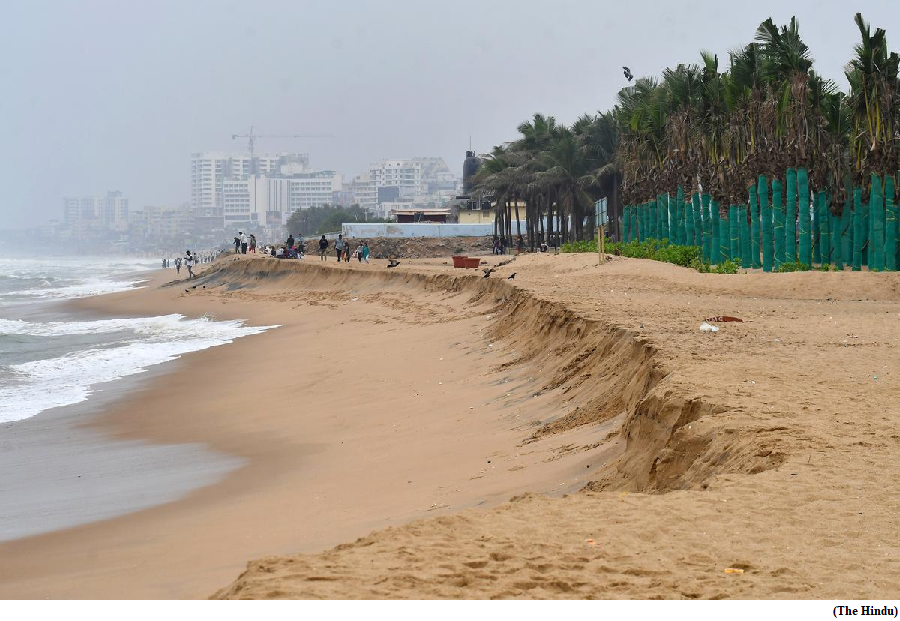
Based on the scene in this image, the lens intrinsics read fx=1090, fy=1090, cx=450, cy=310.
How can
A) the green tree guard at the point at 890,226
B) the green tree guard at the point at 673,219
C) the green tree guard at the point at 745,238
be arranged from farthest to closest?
the green tree guard at the point at 673,219 → the green tree guard at the point at 745,238 → the green tree guard at the point at 890,226

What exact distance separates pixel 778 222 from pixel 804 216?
117cm

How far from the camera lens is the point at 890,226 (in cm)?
2659

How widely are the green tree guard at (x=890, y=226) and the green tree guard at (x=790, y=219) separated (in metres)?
3.68

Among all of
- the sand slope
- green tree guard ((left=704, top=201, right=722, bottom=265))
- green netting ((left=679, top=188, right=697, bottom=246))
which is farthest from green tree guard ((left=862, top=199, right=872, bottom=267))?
the sand slope

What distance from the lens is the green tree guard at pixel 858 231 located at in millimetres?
28031

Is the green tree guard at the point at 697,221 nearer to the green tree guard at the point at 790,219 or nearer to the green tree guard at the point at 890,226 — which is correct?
the green tree guard at the point at 790,219

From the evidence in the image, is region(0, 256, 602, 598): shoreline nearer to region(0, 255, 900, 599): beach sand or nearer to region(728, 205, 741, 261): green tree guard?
region(0, 255, 900, 599): beach sand

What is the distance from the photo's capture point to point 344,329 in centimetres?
2814

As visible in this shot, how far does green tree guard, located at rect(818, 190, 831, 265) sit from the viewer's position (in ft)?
98.7

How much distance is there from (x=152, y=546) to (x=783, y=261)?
Answer: 2531cm

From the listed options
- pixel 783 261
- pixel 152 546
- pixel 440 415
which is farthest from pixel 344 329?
pixel 152 546

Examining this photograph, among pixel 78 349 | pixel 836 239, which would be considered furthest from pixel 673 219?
pixel 78 349

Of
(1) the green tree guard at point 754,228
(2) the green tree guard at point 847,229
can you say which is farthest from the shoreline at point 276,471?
(1) the green tree guard at point 754,228

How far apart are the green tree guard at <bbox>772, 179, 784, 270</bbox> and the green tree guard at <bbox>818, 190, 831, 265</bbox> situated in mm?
1063
